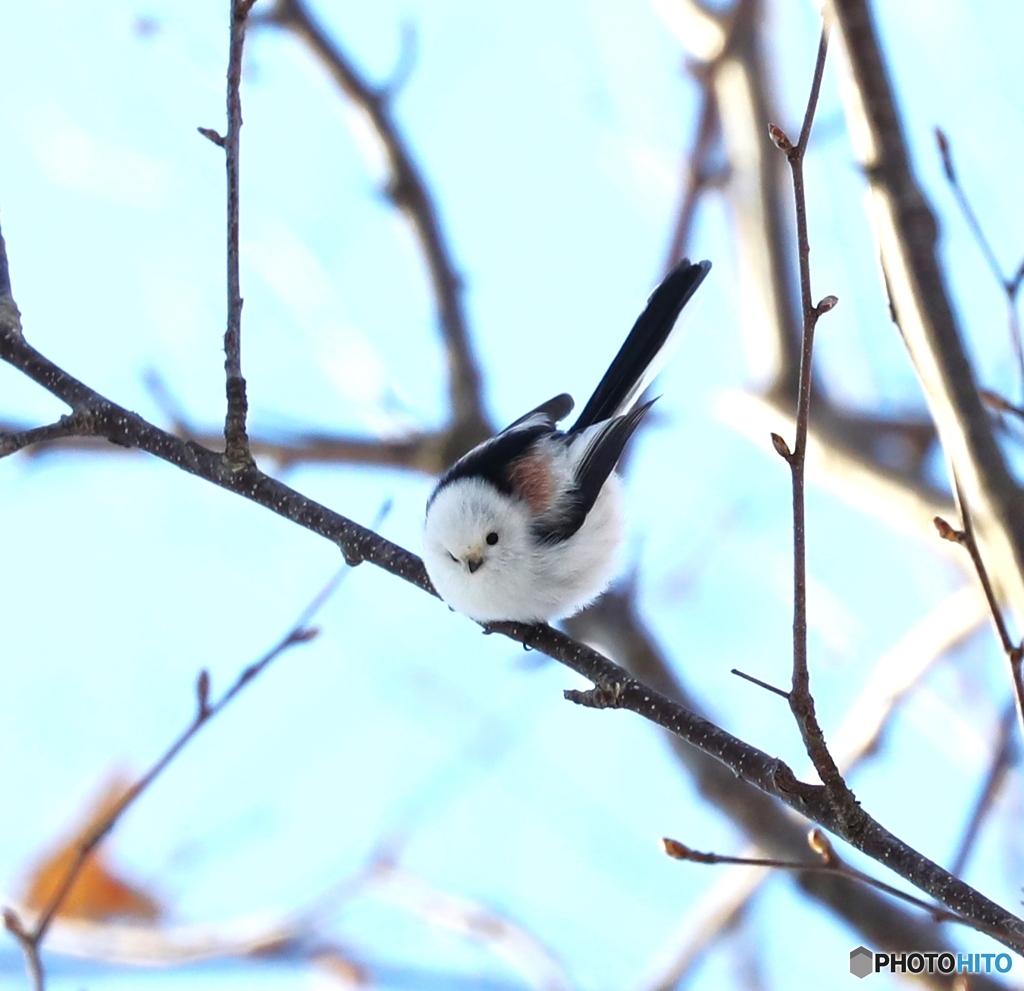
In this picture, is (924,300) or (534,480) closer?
(924,300)

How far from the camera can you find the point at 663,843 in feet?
5.49

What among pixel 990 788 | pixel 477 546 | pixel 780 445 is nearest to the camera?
pixel 780 445

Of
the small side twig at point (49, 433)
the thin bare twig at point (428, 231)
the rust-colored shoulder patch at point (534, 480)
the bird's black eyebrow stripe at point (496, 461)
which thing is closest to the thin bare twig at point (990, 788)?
the rust-colored shoulder patch at point (534, 480)

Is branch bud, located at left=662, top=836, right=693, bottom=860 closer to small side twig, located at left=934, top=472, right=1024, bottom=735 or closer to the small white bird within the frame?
small side twig, located at left=934, top=472, right=1024, bottom=735

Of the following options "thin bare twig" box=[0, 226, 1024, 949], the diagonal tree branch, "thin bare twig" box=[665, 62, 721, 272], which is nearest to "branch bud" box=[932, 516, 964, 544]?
"thin bare twig" box=[0, 226, 1024, 949]

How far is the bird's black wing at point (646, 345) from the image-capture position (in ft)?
9.95

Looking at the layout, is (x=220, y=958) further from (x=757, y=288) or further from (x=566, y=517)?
(x=757, y=288)

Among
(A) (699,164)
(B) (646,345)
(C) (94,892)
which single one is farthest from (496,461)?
(C) (94,892)

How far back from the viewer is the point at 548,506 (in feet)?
9.70

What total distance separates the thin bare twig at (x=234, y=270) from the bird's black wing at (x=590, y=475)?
1049mm

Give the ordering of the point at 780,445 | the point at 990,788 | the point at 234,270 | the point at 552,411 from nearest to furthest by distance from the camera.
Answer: the point at 780,445 < the point at 234,270 < the point at 990,788 < the point at 552,411

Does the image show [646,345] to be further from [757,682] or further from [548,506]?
[757,682]

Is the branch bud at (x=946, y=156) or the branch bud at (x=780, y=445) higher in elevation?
the branch bud at (x=946, y=156)

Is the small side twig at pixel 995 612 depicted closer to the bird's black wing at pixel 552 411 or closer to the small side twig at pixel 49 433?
the small side twig at pixel 49 433
